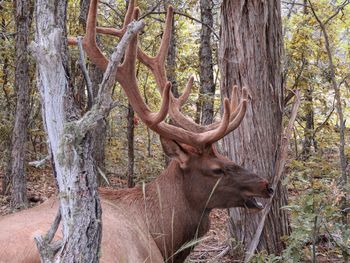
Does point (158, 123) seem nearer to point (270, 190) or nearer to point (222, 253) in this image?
point (270, 190)

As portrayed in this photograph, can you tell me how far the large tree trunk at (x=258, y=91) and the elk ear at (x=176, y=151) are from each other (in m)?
0.68

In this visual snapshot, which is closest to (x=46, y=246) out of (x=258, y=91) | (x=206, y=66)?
(x=258, y=91)

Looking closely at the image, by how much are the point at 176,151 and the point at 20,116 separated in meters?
3.66

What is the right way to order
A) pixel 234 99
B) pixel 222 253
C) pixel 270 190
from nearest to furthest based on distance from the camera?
pixel 270 190 < pixel 234 99 < pixel 222 253

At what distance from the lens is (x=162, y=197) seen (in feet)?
17.7

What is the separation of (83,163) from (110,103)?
318 millimetres

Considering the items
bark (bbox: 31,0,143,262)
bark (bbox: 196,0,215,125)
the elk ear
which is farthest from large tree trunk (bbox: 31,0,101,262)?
bark (bbox: 196,0,215,125)

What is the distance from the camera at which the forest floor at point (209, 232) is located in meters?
5.93

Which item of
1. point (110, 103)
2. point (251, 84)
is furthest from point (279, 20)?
point (110, 103)

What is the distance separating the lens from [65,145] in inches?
105

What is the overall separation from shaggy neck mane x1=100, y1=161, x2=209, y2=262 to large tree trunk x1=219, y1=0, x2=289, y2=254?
0.67 meters

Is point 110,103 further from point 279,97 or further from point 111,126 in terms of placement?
point 111,126

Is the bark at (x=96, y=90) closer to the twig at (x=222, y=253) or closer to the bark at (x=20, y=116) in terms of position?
the bark at (x=20, y=116)

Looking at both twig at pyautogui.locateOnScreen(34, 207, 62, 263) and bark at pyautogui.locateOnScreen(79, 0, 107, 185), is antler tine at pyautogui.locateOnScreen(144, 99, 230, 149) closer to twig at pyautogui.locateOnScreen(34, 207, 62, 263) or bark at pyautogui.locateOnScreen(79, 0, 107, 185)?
twig at pyautogui.locateOnScreen(34, 207, 62, 263)
